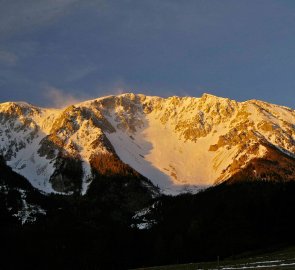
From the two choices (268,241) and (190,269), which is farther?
(268,241)

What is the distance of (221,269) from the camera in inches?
3415

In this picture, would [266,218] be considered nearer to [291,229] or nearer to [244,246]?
[244,246]

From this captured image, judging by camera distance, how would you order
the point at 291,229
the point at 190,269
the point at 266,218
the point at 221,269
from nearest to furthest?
the point at 221,269, the point at 190,269, the point at 291,229, the point at 266,218

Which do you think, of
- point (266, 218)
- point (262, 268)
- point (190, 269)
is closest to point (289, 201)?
point (266, 218)

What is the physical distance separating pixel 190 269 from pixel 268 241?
79.0 metres

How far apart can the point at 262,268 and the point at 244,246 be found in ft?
387

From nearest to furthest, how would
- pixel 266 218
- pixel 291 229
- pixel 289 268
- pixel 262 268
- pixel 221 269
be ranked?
pixel 289 268, pixel 262 268, pixel 221 269, pixel 291 229, pixel 266 218

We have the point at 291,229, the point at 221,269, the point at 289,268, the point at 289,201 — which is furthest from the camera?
the point at 289,201

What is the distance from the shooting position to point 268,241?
172250 millimetres

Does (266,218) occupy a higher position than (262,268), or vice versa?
(266,218)

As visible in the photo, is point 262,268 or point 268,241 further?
point 268,241

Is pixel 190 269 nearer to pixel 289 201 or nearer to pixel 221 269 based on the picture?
pixel 221 269

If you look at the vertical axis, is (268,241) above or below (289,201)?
below

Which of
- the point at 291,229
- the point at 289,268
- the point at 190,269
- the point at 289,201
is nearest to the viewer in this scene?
the point at 289,268
